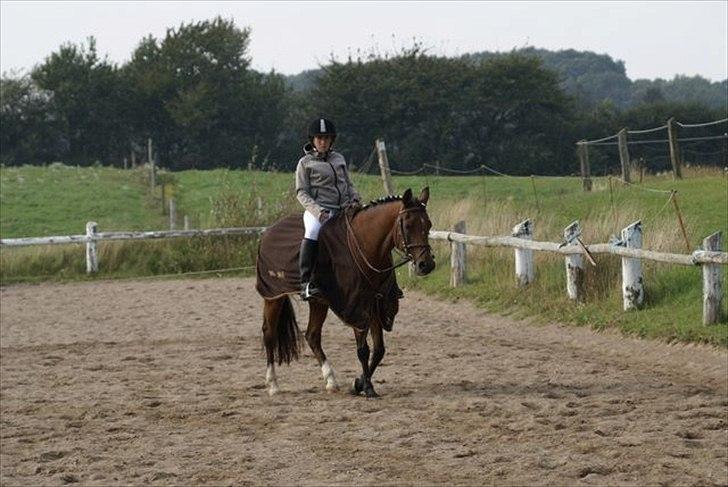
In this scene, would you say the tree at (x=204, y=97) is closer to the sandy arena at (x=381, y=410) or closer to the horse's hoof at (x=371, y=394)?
the sandy arena at (x=381, y=410)

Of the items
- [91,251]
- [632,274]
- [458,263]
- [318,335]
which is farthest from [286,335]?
[91,251]

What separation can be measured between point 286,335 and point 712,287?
4.51 meters

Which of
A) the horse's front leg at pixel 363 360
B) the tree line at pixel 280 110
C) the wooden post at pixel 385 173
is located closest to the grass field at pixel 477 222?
the wooden post at pixel 385 173

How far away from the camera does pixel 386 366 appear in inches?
529

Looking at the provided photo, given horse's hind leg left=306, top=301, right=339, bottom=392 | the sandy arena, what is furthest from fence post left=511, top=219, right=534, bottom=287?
horse's hind leg left=306, top=301, right=339, bottom=392

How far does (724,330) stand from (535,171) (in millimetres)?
41475

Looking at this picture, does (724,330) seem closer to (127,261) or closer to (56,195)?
(127,261)

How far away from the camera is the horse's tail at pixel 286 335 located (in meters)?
12.3

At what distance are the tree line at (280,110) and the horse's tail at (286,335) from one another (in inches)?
1637

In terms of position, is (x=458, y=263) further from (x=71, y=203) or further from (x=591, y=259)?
(x=71, y=203)

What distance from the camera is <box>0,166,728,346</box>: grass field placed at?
15.3 m

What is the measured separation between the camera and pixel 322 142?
38.0ft

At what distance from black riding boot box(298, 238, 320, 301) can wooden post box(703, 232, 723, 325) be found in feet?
→ 14.1

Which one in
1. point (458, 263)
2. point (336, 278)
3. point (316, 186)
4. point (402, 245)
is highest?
point (316, 186)
